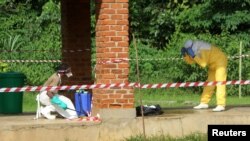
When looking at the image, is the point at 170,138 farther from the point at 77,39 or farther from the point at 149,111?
the point at 77,39

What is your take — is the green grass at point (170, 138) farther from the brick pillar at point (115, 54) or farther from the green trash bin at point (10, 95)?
the green trash bin at point (10, 95)

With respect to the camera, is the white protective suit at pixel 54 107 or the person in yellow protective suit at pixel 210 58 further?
the person in yellow protective suit at pixel 210 58

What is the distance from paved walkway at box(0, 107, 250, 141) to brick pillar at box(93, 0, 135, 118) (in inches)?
9.5

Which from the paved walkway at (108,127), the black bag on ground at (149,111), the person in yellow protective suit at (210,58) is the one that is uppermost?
the person in yellow protective suit at (210,58)

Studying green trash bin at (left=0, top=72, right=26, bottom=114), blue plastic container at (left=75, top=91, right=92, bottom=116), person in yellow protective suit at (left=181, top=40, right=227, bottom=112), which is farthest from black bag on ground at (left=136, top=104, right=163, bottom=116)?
green trash bin at (left=0, top=72, right=26, bottom=114)

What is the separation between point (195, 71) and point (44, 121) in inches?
530

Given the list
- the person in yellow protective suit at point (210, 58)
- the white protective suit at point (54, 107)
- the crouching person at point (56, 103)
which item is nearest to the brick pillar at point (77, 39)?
the crouching person at point (56, 103)

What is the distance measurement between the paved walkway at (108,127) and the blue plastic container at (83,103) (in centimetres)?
63

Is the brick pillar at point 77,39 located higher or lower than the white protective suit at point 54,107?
higher

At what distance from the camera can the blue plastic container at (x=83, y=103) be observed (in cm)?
1309

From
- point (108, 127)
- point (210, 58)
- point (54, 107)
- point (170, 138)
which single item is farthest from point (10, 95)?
point (210, 58)

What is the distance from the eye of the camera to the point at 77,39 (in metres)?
14.5

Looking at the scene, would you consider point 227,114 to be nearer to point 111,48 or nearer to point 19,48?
point 111,48

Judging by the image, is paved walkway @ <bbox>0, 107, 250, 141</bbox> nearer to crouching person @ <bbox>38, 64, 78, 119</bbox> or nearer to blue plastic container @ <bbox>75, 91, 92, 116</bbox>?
crouching person @ <bbox>38, 64, 78, 119</bbox>
